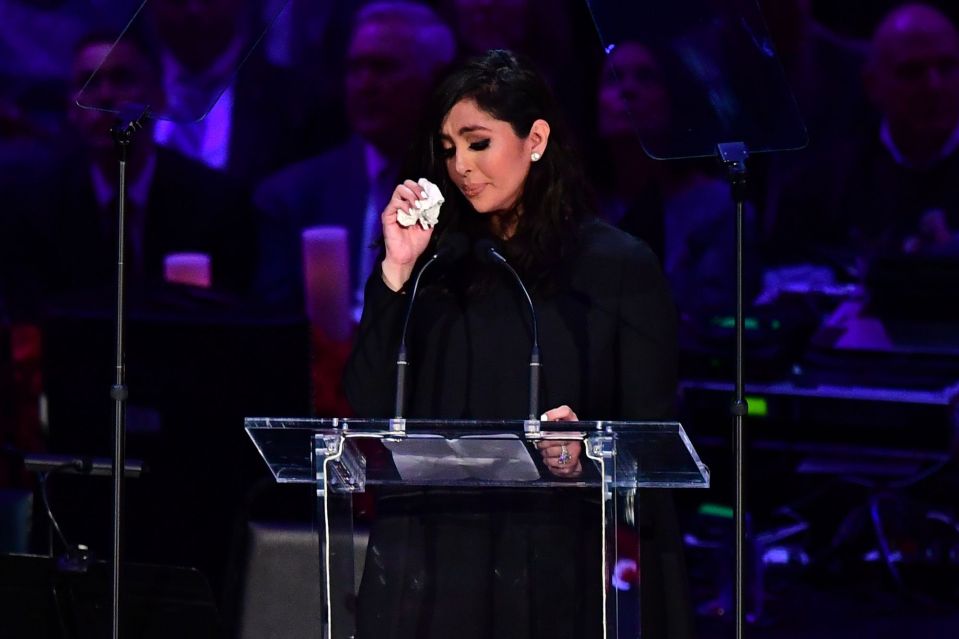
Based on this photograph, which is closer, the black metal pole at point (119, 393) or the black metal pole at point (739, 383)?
the black metal pole at point (739, 383)

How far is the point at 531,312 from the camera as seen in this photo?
2273 mm

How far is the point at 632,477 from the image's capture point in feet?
6.54

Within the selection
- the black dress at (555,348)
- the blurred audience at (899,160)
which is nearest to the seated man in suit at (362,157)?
the blurred audience at (899,160)

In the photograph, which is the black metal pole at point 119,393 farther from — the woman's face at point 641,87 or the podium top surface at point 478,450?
the woman's face at point 641,87

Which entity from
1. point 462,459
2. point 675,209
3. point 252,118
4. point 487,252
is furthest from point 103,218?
point 462,459

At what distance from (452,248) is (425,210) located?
8cm

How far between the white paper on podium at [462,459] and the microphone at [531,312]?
63 mm

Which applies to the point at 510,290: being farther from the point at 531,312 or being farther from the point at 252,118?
the point at 252,118

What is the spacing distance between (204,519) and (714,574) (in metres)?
2.13

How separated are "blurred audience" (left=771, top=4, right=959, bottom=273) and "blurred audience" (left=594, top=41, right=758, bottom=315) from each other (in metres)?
0.29

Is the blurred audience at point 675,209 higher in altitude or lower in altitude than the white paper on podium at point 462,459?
higher

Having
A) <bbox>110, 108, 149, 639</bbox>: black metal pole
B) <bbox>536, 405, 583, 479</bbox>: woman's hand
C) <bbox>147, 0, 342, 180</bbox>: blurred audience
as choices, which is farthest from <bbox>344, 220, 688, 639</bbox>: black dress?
<bbox>147, 0, 342, 180</bbox>: blurred audience

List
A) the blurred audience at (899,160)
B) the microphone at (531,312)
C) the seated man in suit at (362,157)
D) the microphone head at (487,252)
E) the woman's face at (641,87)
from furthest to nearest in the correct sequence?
the seated man in suit at (362,157) → the blurred audience at (899,160) → the woman's face at (641,87) → the microphone head at (487,252) → the microphone at (531,312)

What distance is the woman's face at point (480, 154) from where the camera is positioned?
2.49 meters
